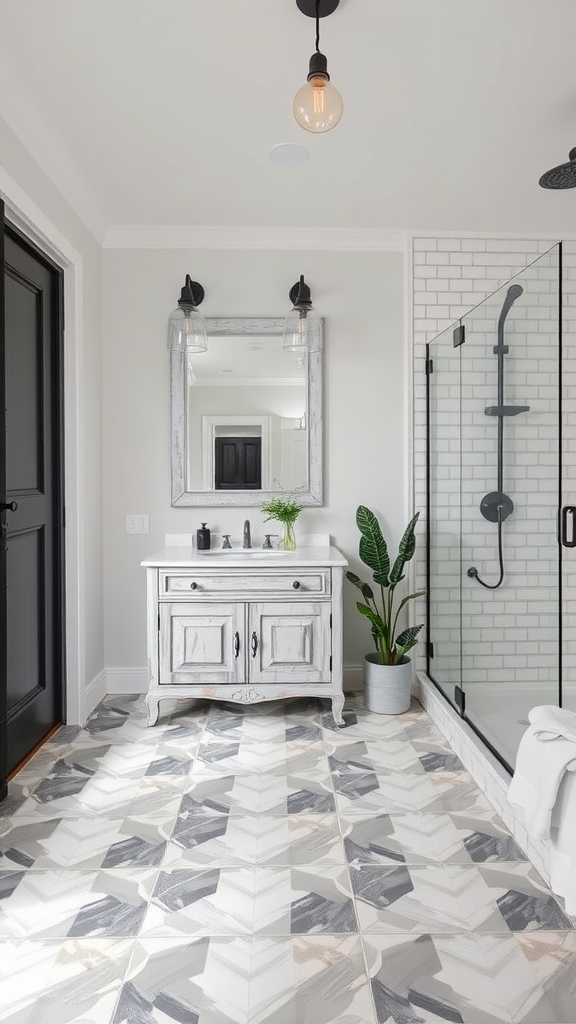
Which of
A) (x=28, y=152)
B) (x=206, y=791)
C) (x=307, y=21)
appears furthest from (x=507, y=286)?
(x=206, y=791)

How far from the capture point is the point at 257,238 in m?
3.60

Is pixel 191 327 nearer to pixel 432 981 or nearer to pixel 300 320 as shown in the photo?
pixel 300 320

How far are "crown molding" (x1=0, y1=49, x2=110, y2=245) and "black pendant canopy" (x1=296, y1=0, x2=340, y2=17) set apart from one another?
97 cm

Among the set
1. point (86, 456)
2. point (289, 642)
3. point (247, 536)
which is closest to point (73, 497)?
point (86, 456)

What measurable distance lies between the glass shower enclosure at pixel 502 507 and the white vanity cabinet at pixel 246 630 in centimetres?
60

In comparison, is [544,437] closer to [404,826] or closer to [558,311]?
[558,311]

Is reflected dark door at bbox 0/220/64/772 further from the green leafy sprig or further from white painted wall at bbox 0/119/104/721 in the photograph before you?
the green leafy sprig

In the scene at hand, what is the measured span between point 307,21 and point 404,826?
255cm

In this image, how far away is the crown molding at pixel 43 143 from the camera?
2252mm

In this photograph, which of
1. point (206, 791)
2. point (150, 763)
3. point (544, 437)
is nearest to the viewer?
point (544, 437)

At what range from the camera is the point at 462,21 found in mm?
1978

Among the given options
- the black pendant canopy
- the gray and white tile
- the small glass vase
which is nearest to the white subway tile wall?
the small glass vase

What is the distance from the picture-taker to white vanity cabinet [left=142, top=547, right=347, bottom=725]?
3.17 metres

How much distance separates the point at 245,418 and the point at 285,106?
1.56m
